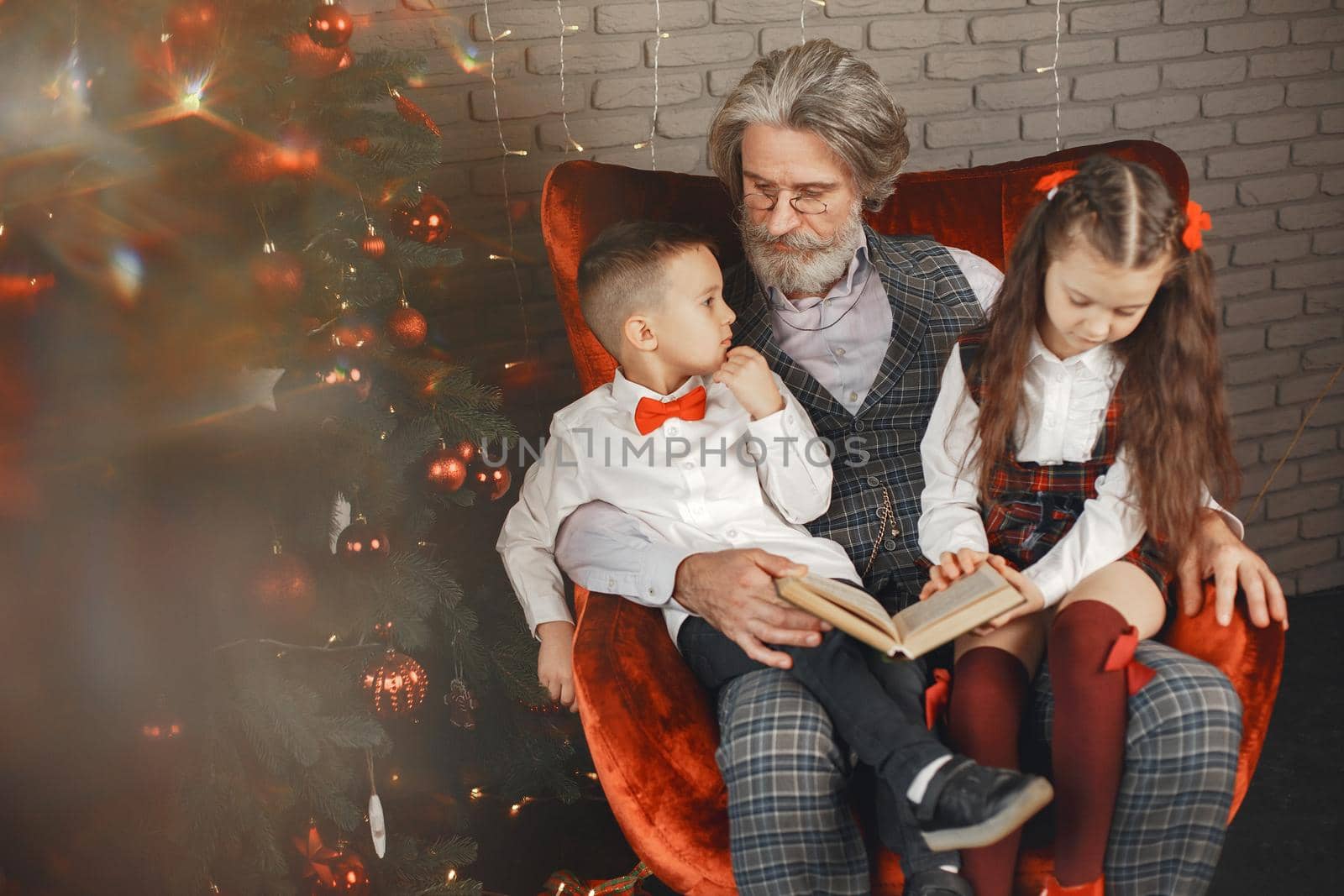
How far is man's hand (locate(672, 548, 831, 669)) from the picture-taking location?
152 cm

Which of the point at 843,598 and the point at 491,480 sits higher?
the point at 491,480

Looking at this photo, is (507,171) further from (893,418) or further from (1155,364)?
(1155,364)

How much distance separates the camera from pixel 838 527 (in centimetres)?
187

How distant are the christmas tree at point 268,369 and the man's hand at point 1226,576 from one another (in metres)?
1.16

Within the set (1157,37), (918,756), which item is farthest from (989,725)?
(1157,37)

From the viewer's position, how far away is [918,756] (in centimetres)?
132

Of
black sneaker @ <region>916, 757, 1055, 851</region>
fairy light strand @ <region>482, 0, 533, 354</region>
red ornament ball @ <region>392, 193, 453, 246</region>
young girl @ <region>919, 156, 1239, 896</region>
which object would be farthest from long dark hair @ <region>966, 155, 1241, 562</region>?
fairy light strand @ <region>482, 0, 533, 354</region>

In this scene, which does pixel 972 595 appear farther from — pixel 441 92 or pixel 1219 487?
pixel 441 92

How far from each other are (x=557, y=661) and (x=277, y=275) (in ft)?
2.52

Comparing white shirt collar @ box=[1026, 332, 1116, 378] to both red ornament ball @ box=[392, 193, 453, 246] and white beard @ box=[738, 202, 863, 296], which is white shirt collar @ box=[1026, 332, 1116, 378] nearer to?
white beard @ box=[738, 202, 863, 296]

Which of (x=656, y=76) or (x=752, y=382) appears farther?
(x=656, y=76)

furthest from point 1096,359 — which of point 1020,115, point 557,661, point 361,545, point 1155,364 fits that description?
point 1020,115

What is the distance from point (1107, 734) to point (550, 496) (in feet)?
3.13

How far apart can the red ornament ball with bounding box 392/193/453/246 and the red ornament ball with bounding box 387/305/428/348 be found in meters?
0.15
